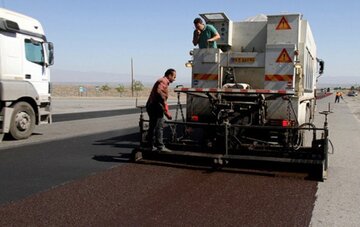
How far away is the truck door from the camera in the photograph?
12.0m

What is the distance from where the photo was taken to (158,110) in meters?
8.41

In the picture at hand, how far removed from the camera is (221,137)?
27.4ft

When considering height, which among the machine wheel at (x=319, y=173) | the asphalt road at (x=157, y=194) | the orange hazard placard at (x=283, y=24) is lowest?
the asphalt road at (x=157, y=194)

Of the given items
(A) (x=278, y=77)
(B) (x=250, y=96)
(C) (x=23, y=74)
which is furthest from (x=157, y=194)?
(C) (x=23, y=74)

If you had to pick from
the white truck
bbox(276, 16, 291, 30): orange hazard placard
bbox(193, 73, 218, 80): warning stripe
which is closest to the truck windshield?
the white truck

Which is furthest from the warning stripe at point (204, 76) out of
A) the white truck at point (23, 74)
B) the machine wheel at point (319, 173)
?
the white truck at point (23, 74)

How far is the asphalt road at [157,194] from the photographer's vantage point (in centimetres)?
502

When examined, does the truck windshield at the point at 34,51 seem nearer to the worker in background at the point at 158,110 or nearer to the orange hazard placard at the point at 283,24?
the worker in background at the point at 158,110

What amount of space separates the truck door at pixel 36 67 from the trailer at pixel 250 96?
4934mm

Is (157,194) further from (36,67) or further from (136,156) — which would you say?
(36,67)

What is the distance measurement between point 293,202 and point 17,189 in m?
4.09

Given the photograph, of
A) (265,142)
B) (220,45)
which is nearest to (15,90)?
(220,45)

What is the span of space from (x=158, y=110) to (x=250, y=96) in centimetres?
193

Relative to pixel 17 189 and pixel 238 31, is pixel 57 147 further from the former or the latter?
pixel 238 31
